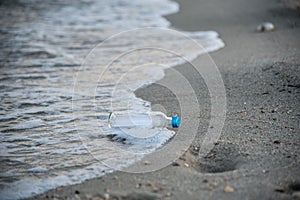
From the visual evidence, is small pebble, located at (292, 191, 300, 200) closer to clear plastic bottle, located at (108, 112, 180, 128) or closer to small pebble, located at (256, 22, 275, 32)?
clear plastic bottle, located at (108, 112, 180, 128)

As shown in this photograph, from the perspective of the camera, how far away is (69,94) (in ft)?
14.4

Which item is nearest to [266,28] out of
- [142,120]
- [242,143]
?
[142,120]

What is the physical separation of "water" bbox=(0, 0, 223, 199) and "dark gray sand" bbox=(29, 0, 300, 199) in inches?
9.8

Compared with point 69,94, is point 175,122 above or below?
above

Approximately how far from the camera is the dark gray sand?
2.43m

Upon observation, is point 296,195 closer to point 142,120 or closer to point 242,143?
point 242,143

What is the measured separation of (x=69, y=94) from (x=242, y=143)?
7.13 feet

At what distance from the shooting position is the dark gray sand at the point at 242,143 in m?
2.43

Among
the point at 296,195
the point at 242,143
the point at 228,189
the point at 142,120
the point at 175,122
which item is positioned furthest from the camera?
the point at 142,120

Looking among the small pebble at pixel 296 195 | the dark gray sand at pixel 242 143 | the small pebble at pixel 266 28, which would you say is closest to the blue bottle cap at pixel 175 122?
the dark gray sand at pixel 242 143

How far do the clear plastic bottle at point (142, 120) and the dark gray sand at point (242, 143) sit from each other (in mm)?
253

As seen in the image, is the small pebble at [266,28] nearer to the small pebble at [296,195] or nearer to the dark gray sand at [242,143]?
the dark gray sand at [242,143]

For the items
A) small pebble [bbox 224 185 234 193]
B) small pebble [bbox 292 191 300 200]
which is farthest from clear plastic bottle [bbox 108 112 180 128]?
small pebble [bbox 292 191 300 200]

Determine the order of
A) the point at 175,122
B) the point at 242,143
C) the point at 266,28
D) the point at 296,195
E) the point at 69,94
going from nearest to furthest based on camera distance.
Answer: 1. the point at 296,195
2. the point at 242,143
3. the point at 175,122
4. the point at 69,94
5. the point at 266,28
